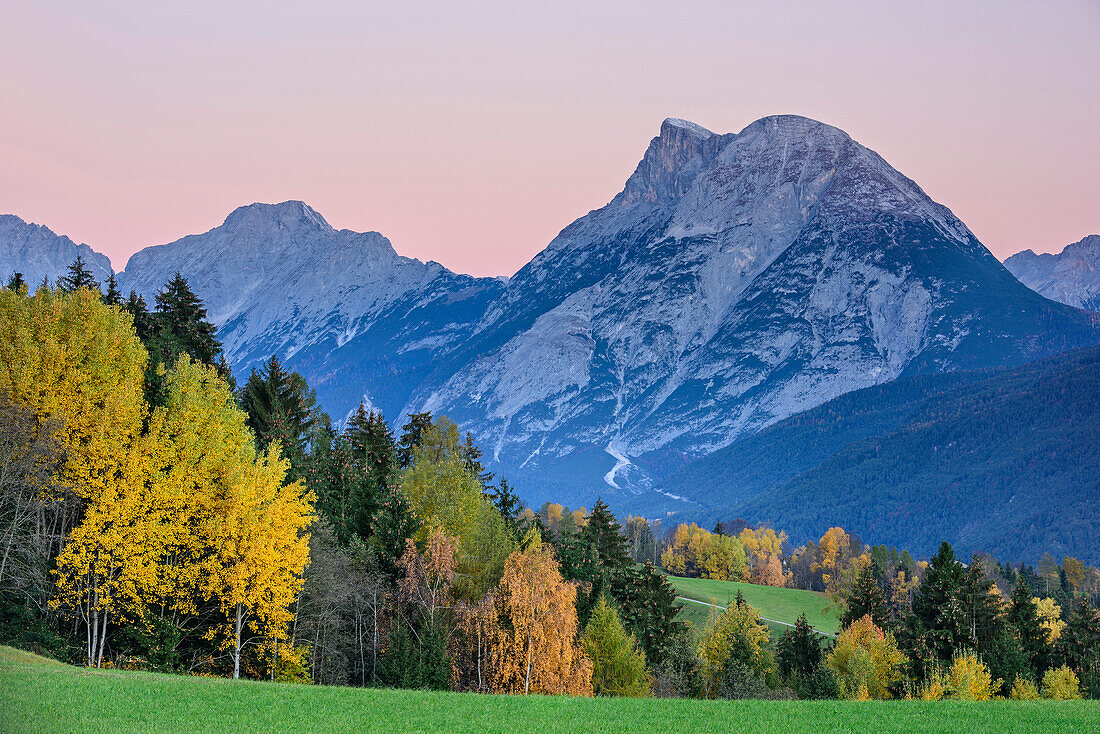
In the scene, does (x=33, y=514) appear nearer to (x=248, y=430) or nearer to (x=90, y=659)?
(x=90, y=659)

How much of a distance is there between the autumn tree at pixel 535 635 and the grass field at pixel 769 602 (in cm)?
6528

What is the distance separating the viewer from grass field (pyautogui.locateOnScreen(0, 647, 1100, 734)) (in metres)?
33.8

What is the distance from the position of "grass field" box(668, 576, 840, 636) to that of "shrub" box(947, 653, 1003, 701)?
5395 centimetres

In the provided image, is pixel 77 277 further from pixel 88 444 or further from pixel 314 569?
pixel 314 569

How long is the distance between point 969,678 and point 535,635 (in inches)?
1323

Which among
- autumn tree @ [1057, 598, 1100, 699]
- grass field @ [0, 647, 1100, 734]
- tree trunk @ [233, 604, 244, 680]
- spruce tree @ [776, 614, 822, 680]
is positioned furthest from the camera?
spruce tree @ [776, 614, 822, 680]

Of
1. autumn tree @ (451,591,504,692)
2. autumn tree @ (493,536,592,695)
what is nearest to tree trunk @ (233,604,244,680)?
autumn tree @ (451,591,504,692)

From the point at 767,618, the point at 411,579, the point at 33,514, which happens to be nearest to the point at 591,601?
the point at 411,579

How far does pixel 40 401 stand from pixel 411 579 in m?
25.2

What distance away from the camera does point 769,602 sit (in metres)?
156

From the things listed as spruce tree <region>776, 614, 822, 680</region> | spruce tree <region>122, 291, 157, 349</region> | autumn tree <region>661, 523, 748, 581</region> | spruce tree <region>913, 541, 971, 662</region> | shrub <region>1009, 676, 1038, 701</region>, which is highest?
spruce tree <region>122, 291, 157, 349</region>

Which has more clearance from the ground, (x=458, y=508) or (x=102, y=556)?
(x=458, y=508)

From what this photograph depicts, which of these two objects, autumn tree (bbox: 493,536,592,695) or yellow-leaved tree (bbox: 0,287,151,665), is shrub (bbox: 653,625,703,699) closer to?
autumn tree (bbox: 493,536,592,695)

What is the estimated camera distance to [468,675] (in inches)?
2416
